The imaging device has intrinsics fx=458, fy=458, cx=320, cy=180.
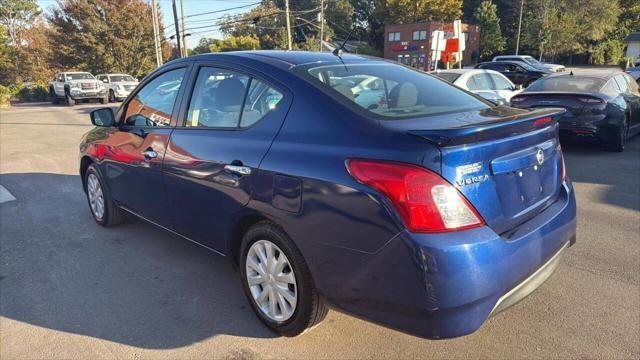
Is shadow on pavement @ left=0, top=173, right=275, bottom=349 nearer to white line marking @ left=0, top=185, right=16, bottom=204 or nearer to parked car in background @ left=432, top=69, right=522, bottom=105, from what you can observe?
white line marking @ left=0, top=185, right=16, bottom=204

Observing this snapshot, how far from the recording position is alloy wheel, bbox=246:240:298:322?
105 inches

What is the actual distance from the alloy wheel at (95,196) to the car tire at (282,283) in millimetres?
2538

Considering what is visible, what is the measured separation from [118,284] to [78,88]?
26728 mm

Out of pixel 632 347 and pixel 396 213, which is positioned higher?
pixel 396 213

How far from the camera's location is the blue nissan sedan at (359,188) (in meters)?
2.05

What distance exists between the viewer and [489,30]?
6016cm

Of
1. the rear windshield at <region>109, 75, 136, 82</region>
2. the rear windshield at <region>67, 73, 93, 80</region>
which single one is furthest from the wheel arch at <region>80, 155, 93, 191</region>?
the rear windshield at <region>109, 75, 136, 82</region>

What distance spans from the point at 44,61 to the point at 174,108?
51782 millimetres

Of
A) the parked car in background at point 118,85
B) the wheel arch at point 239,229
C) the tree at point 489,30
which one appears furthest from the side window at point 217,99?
the tree at point 489,30

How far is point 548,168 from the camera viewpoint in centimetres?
271

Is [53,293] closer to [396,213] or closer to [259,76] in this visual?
[259,76]

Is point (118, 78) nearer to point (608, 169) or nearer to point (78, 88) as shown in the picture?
point (78, 88)

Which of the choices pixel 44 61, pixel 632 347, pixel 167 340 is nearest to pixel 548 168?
pixel 632 347

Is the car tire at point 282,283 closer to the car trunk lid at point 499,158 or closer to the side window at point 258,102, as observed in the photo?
the side window at point 258,102
